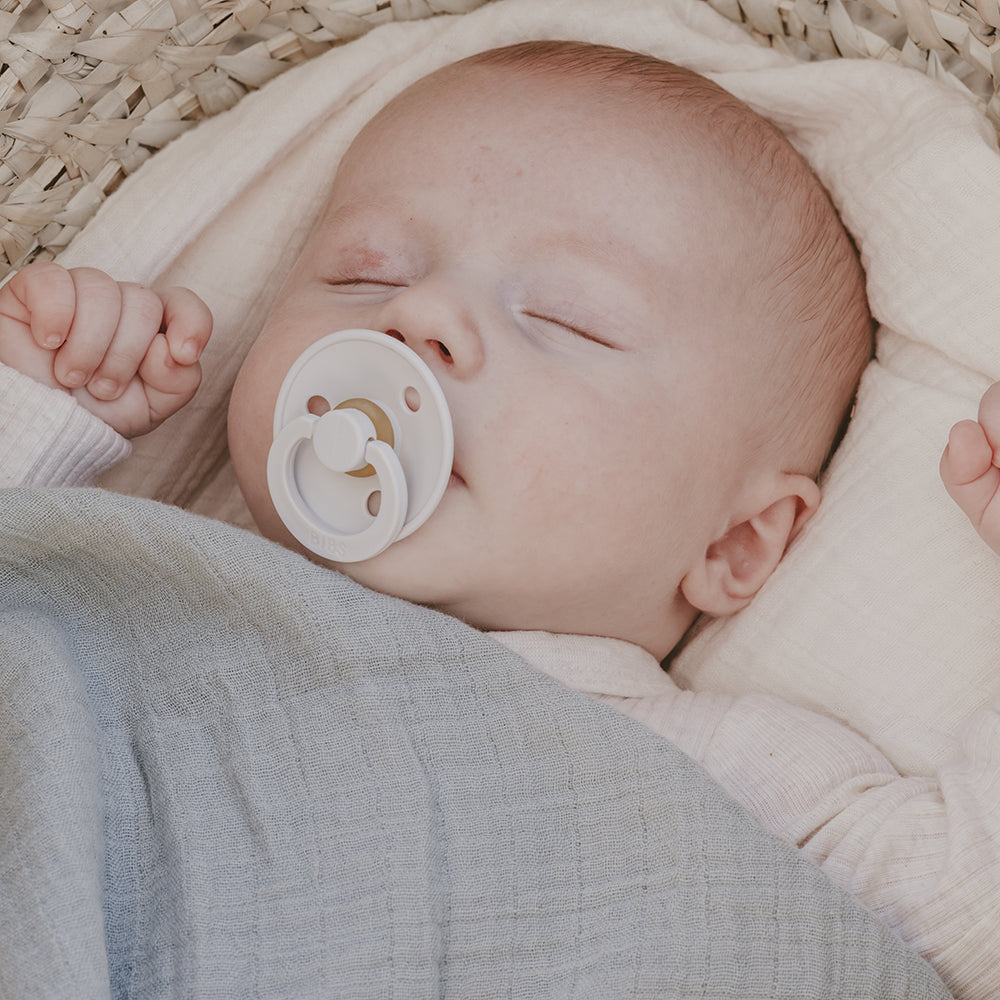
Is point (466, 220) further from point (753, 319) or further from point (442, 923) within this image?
point (442, 923)

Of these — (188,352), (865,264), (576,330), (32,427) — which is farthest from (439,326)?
(865,264)

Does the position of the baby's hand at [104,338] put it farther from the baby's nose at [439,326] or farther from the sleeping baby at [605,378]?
the baby's nose at [439,326]

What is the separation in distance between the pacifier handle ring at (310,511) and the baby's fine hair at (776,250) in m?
0.39

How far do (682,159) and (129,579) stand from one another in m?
0.65

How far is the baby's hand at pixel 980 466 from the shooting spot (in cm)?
102

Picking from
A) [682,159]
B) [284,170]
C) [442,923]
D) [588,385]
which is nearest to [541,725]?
[442,923]

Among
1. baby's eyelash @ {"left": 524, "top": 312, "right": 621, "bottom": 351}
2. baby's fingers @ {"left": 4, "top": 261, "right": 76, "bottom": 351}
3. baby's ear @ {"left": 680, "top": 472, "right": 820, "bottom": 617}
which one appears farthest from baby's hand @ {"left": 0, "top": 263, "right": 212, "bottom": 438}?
baby's ear @ {"left": 680, "top": 472, "right": 820, "bottom": 617}

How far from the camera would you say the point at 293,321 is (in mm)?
1138

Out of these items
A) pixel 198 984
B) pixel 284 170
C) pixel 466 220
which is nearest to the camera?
pixel 198 984

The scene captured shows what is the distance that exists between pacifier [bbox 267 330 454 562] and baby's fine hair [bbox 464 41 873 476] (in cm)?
35

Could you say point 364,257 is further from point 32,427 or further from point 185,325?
point 32,427

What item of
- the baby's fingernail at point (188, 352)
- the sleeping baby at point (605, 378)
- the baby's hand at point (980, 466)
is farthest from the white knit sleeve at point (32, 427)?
the baby's hand at point (980, 466)

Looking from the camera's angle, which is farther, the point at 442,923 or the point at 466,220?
the point at 466,220

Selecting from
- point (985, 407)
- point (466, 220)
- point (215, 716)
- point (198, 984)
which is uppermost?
point (466, 220)
